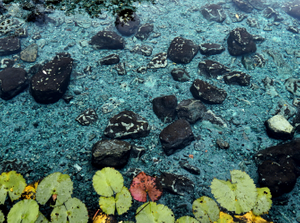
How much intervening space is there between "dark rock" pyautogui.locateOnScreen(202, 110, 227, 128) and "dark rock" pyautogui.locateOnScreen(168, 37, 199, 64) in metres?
1.16

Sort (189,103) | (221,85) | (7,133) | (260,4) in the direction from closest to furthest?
1. (7,133)
2. (189,103)
3. (221,85)
4. (260,4)

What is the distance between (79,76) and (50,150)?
4.42 ft

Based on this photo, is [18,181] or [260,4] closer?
[18,181]

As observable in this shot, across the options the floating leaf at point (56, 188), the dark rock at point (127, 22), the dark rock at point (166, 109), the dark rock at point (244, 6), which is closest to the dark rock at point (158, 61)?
the dark rock at point (166, 109)

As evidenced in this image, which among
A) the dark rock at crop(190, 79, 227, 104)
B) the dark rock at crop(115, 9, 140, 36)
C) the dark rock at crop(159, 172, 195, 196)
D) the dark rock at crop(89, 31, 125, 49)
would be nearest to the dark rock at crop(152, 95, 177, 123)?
the dark rock at crop(190, 79, 227, 104)

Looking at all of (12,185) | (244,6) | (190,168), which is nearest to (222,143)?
(190,168)

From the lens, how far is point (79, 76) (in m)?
3.11

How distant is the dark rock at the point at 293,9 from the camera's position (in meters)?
4.59

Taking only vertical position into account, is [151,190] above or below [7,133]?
above

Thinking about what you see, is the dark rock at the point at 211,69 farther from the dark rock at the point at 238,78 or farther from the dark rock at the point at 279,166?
the dark rock at the point at 279,166

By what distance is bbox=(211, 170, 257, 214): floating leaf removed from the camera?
185 cm

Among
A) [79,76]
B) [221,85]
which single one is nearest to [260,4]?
[221,85]

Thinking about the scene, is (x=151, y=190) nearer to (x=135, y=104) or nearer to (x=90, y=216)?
(x=90, y=216)

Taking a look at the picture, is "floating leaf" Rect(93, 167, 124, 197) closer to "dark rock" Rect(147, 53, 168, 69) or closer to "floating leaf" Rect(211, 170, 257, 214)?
A: "floating leaf" Rect(211, 170, 257, 214)
